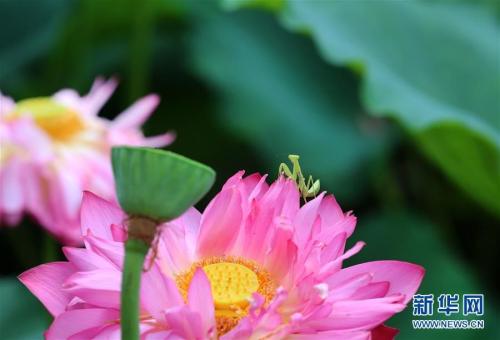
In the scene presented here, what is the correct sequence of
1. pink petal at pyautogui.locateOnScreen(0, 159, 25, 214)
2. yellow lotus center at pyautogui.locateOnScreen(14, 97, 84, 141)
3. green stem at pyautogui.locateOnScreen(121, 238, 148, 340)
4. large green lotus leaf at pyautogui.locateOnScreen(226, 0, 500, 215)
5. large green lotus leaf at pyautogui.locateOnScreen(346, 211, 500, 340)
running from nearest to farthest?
green stem at pyautogui.locateOnScreen(121, 238, 148, 340) → pink petal at pyautogui.locateOnScreen(0, 159, 25, 214) → yellow lotus center at pyautogui.locateOnScreen(14, 97, 84, 141) → large green lotus leaf at pyautogui.locateOnScreen(226, 0, 500, 215) → large green lotus leaf at pyautogui.locateOnScreen(346, 211, 500, 340)

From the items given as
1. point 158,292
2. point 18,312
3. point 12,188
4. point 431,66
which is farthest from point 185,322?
point 431,66

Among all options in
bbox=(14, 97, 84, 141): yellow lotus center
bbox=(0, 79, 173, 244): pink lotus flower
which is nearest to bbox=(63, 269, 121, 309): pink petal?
bbox=(0, 79, 173, 244): pink lotus flower

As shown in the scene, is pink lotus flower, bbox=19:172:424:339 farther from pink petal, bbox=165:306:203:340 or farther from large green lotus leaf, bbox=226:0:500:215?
large green lotus leaf, bbox=226:0:500:215

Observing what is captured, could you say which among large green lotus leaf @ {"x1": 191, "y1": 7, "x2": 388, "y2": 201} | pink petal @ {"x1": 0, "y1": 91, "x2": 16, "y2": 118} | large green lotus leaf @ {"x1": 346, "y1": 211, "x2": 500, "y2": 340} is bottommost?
large green lotus leaf @ {"x1": 346, "y1": 211, "x2": 500, "y2": 340}

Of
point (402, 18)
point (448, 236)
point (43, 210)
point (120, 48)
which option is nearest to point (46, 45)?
point (120, 48)

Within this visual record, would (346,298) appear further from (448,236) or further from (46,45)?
(46,45)

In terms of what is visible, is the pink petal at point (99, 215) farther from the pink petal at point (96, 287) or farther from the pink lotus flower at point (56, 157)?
the pink lotus flower at point (56, 157)
